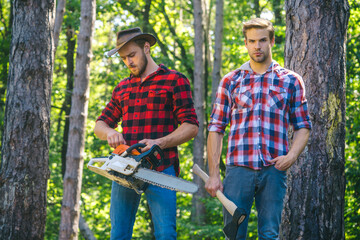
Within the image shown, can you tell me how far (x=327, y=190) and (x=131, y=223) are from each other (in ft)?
7.99

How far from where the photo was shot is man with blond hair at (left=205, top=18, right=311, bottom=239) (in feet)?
Answer: 10.1

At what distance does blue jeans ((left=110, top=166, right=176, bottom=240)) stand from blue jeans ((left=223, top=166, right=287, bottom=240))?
405 millimetres

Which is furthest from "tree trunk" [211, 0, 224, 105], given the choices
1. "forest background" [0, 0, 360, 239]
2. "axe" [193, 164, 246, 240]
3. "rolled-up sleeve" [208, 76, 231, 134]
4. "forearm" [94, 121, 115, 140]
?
"axe" [193, 164, 246, 240]

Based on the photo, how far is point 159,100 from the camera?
347 centimetres

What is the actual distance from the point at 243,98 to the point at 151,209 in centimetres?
105

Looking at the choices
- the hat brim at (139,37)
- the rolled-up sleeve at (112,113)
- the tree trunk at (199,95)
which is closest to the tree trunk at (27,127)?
the rolled-up sleeve at (112,113)

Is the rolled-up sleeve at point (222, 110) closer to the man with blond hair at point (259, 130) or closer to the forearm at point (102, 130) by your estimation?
the man with blond hair at point (259, 130)

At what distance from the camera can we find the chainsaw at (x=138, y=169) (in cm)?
306

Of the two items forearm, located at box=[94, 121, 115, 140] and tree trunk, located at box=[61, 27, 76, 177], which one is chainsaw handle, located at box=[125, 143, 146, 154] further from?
tree trunk, located at box=[61, 27, 76, 177]

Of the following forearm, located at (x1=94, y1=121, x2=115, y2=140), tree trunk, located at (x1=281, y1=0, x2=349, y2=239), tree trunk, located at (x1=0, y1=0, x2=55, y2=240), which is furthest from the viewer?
tree trunk, located at (x1=0, y1=0, x2=55, y2=240)

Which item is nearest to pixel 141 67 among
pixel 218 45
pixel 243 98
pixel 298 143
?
pixel 243 98

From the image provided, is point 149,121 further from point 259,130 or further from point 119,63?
point 119,63

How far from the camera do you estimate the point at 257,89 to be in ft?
10.5

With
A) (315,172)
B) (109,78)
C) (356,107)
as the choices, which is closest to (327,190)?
(315,172)
